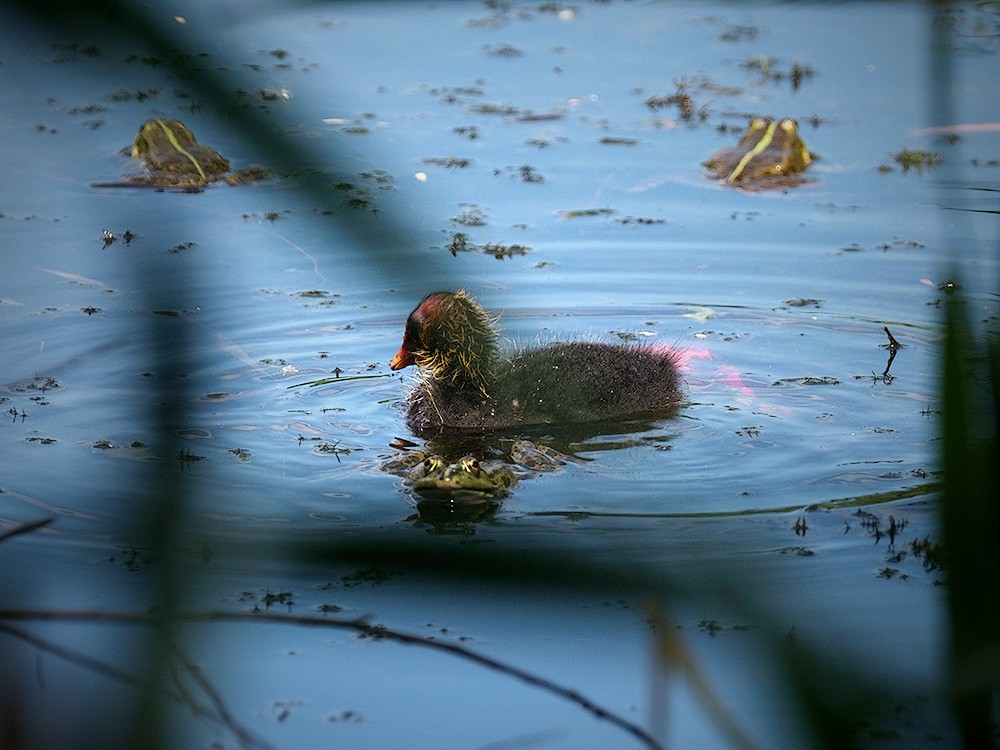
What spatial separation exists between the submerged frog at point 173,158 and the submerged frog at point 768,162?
4014mm

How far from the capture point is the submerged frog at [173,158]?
9133 mm

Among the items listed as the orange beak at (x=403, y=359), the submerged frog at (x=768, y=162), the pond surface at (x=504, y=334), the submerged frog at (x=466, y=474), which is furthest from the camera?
the submerged frog at (x=768, y=162)

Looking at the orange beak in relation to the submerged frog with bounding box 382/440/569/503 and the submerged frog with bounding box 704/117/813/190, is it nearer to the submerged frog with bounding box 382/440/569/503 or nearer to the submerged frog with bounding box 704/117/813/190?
the submerged frog with bounding box 382/440/569/503

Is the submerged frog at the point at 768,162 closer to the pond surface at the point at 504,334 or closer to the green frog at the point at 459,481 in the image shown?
the pond surface at the point at 504,334

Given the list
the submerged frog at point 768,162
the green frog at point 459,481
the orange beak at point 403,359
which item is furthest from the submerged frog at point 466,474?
the submerged frog at point 768,162

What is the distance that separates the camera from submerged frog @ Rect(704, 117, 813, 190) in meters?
9.58

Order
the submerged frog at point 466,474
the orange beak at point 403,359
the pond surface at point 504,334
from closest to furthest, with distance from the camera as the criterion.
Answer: the pond surface at point 504,334 < the submerged frog at point 466,474 < the orange beak at point 403,359

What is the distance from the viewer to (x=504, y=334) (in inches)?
167

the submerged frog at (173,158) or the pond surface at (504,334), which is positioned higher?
the submerged frog at (173,158)

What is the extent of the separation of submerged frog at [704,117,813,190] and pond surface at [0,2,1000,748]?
0.62 ft

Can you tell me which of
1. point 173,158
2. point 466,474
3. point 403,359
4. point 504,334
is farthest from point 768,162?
point 504,334

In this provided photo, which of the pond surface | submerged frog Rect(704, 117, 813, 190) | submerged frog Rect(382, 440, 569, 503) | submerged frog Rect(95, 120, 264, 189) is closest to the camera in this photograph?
the pond surface

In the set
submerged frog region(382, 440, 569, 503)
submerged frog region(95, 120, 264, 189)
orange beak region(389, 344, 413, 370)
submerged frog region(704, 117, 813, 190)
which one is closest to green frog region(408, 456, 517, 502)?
submerged frog region(382, 440, 569, 503)

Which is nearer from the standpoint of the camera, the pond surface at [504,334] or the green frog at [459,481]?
the pond surface at [504,334]
